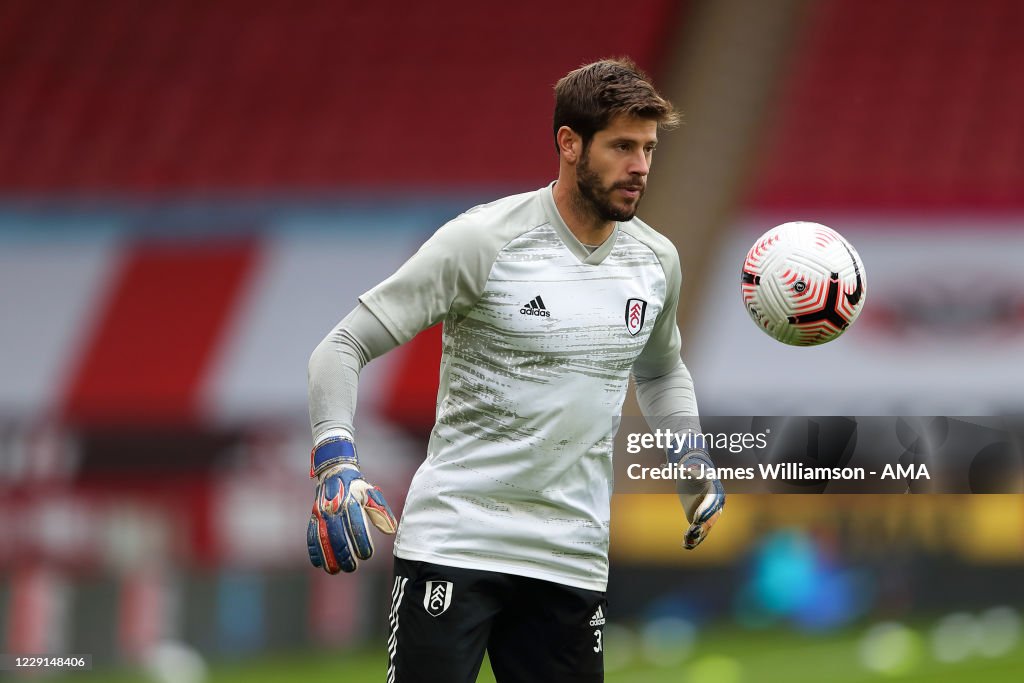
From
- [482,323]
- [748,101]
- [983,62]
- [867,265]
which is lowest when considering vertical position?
[482,323]

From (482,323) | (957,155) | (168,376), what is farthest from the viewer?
(957,155)

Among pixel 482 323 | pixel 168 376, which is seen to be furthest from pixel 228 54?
pixel 482 323

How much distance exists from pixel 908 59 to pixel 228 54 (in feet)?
19.4

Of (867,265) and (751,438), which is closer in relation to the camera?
(751,438)

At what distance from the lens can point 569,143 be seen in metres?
3.29

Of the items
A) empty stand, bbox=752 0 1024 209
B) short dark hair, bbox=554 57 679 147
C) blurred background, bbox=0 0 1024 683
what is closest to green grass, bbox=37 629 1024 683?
blurred background, bbox=0 0 1024 683

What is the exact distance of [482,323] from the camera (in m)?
3.27

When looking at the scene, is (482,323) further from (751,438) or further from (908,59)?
(908,59)

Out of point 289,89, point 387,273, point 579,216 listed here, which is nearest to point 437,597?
point 579,216

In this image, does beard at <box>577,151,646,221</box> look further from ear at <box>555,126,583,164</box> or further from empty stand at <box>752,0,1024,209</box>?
empty stand at <box>752,0,1024,209</box>

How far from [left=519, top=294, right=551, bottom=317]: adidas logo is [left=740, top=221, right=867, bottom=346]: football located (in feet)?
2.43

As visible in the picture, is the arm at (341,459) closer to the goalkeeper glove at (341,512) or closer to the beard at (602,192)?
the goalkeeper glove at (341,512)

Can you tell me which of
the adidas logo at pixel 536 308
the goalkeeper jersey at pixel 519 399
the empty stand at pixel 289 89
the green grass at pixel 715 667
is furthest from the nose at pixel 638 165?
the empty stand at pixel 289 89

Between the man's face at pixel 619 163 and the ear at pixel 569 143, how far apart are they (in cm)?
2
